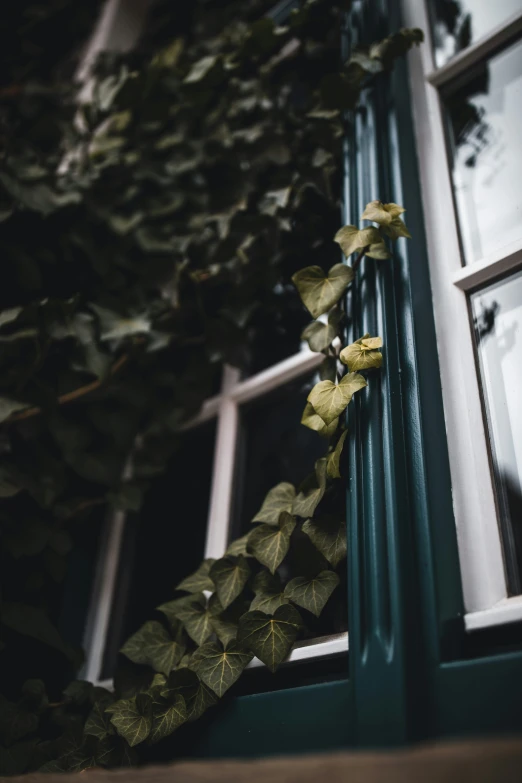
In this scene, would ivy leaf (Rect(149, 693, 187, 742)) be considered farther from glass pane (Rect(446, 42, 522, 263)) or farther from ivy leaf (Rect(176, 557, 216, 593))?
glass pane (Rect(446, 42, 522, 263))

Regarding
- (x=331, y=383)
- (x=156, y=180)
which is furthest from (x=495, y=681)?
(x=156, y=180)

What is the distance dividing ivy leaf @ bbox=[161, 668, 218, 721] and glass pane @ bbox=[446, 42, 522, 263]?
0.82 m

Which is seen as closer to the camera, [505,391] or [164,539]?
[505,391]

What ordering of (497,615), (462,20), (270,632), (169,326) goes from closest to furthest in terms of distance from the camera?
(497,615), (270,632), (462,20), (169,326)

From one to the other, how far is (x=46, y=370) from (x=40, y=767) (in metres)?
0.82

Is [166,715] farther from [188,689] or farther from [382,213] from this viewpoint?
[382,213]

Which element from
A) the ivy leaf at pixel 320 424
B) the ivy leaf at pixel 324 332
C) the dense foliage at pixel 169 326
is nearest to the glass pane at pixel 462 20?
the dense foliage at pixel 169 326

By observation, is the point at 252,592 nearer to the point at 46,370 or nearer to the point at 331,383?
the point at 331,383

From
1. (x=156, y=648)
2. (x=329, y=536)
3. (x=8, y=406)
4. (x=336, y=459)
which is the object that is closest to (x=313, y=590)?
(x=329, y=536)

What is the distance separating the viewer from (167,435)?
1.45m

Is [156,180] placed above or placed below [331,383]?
above

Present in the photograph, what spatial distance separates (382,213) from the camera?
0.96 m

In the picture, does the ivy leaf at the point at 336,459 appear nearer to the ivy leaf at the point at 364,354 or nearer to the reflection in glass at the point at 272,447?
the ivy leaf at the point at 364,354

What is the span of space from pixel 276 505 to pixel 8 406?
0.58 meters
